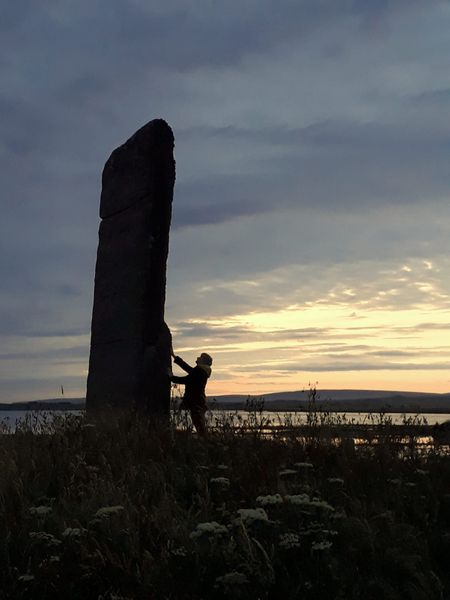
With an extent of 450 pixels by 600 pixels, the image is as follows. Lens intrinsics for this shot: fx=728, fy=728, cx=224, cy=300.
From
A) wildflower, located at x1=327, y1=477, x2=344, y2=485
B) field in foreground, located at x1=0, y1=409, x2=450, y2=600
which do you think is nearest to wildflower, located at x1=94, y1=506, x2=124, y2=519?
field in foreground, located at x1=0, y1=409, x2=450, y2=600

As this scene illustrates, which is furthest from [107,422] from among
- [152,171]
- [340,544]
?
[340,544]

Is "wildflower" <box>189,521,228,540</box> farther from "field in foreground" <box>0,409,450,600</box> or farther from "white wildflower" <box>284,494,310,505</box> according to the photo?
"white wildflower" <box>284,494,310,505</box>

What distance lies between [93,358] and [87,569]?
8249 millimetres

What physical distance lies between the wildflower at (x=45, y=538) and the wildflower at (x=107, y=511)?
13.3 inches

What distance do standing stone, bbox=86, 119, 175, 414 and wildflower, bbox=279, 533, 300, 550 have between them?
7133 millimetres

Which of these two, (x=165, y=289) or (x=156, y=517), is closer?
(x=156, y=517)

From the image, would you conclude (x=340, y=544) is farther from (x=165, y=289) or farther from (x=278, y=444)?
(x=165, y=289)

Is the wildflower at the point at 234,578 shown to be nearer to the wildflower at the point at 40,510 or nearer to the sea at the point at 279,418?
the wildflower at the point at 40,510

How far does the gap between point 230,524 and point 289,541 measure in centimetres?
66

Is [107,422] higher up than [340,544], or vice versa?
[107,422]

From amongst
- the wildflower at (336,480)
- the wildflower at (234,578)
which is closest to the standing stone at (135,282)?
the wildflower at (336,480)

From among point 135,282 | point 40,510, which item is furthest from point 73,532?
point 135,282

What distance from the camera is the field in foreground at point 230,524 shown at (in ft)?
14.2

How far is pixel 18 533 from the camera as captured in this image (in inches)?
208
